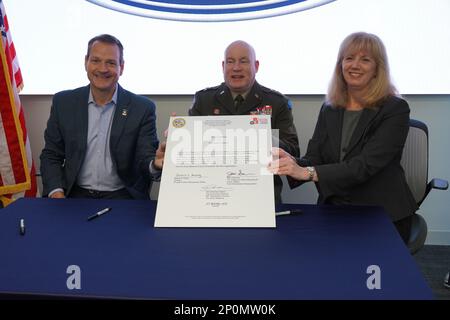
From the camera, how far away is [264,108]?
2941 mm

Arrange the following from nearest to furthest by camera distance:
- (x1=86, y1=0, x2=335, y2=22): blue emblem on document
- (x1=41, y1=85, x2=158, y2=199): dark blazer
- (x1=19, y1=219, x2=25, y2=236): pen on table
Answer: (x1=19, y1=219, x2=25, y2=236): pen on table, (x1=41, y1=85, x2=158, y2=199): dark blazer, (x1=86, y1=0, x2=335, y2=22): blue emblem on document

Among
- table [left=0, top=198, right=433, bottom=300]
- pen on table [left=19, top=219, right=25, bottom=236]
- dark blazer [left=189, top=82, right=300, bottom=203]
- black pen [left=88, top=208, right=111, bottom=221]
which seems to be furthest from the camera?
dark blazer [left=189, top=82, right=300, bottom=203]

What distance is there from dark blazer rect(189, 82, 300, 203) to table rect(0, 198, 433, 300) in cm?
110

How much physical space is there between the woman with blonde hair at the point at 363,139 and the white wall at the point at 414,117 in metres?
1.22

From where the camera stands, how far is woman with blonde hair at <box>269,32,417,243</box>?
2.12 meters

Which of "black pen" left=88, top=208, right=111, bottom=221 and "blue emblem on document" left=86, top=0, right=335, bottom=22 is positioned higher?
"blue emblem on document" left=86, top=0, right=335, bottom=22

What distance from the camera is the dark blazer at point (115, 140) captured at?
104 inches

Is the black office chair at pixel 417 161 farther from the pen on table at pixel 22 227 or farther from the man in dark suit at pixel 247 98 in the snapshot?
the pen on table at pixel 22 227

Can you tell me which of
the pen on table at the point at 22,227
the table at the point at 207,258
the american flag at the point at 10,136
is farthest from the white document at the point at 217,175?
the american flag at the point at 10,136

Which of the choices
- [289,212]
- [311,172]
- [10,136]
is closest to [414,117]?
[311,172]

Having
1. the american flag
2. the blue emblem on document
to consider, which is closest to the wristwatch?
the blue emblem on document

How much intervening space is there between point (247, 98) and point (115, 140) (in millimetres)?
929

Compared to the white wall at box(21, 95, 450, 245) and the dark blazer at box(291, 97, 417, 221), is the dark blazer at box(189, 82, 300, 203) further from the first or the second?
the white wall at box(21, 95, 450, 245)
